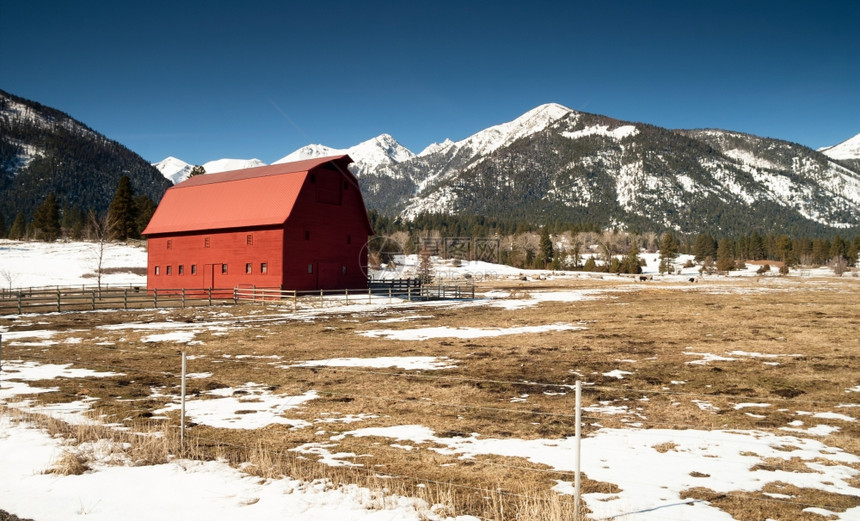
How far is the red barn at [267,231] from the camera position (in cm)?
3916

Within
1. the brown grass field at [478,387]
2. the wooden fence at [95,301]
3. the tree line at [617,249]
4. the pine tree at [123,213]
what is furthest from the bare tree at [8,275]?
the tree line at [617,249]

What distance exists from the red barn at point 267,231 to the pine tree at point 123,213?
1670 inches

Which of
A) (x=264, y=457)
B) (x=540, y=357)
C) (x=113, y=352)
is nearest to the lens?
(x=264, y=457)

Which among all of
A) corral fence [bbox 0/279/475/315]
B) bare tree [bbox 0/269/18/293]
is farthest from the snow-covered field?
bare tree [bbox 0/269/18/293]

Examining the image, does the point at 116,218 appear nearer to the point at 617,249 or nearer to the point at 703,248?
the point at 617,249

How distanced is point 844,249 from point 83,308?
182 metres

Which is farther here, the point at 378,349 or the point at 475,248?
the point at 475,248

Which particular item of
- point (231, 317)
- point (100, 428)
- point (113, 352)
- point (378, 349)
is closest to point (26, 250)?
point (231, 317)

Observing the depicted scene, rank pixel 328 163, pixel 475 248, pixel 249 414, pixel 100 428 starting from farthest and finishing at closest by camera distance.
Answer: pixel 475 248 < pixel 328 163 < pixel 249 414 < pixel 100 428

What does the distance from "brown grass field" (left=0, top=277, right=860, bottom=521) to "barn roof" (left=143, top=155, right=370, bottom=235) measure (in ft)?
52.0

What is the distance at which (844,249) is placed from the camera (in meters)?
149

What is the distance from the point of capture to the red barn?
128ft

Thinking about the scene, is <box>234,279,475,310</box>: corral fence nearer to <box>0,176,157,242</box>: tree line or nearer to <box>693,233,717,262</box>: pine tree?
<box>0,176,157,242</box>: tree line

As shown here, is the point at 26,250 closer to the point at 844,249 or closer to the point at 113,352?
the point at 113,352
